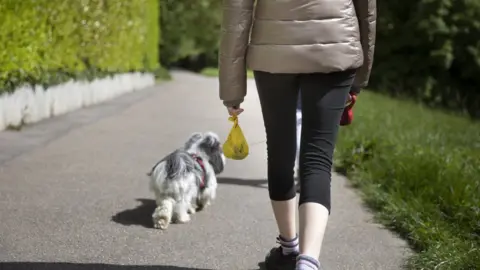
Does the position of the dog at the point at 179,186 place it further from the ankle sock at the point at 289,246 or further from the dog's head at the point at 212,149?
the ankle sock at the point at 289,246

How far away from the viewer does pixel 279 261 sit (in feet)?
13.9

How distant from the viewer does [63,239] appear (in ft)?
16.1

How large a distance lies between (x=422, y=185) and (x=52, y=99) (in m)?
6.55

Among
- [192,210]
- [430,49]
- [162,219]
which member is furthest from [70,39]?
[430,49]

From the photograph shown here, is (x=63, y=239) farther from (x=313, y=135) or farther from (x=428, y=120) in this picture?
(x=428, y=120)

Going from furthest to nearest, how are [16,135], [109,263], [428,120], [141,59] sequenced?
1. [141,59]
2. [428,120]
3. [16,135]
4. [109,263]

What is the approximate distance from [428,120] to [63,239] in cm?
982

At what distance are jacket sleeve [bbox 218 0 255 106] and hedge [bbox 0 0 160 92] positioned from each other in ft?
20.1

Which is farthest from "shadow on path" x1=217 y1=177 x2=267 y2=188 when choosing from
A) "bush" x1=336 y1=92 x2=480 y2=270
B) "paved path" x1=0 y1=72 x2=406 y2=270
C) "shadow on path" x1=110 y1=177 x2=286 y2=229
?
"shadow on path" x1=110 y1=177 x2=286 y2=229

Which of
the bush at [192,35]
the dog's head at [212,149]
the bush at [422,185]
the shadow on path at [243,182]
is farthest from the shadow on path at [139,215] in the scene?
the bush at [192,35]

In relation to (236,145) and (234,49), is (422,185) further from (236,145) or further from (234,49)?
(234,49)

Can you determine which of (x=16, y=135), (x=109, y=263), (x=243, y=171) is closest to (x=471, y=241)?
(x=109, y=263)

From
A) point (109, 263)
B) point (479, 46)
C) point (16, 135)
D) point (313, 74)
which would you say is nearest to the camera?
point (313, 74)

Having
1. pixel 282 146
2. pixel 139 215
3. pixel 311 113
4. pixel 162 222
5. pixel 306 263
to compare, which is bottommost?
pixel 139 215
